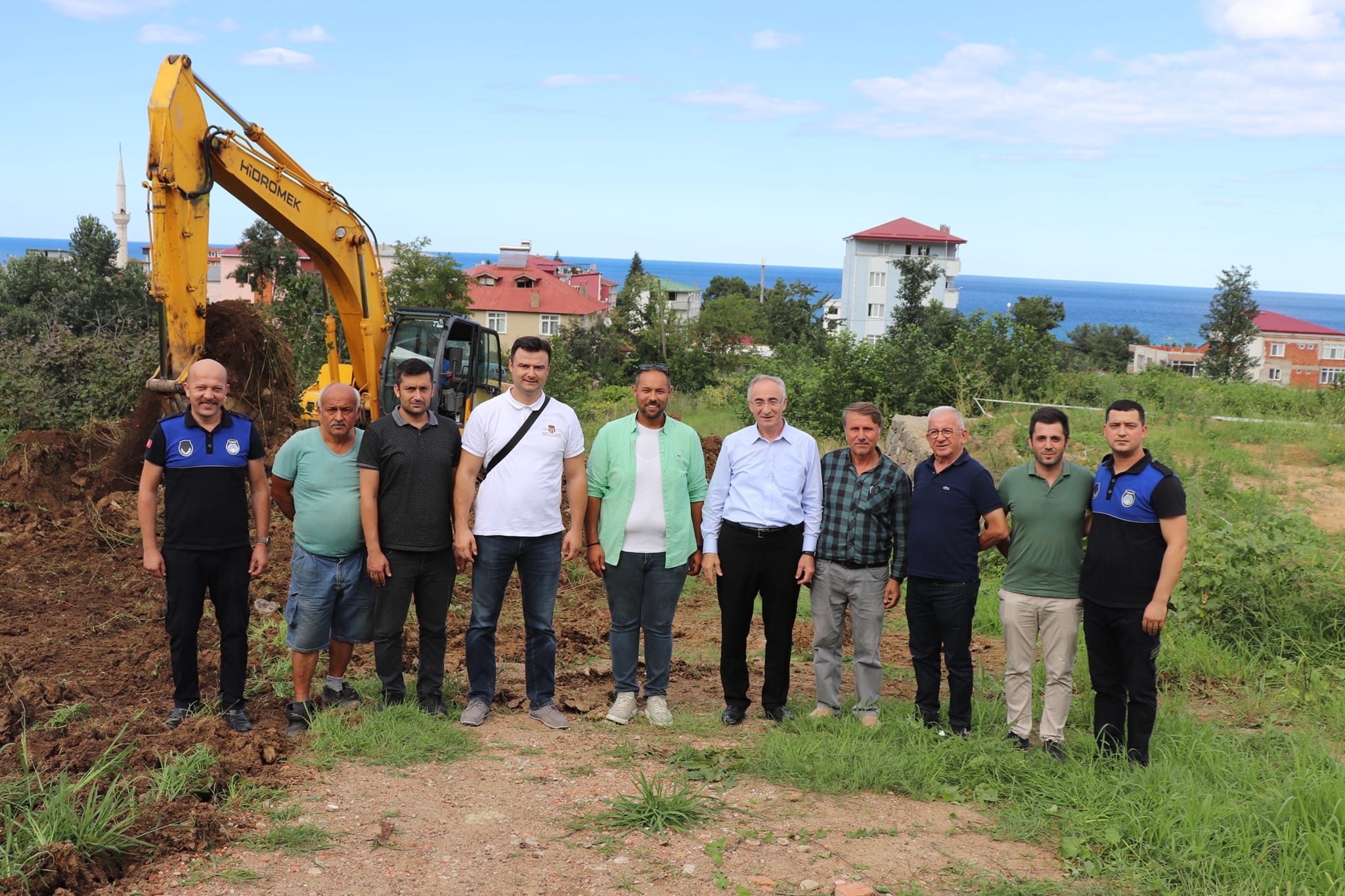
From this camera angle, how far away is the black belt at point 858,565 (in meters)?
5.04

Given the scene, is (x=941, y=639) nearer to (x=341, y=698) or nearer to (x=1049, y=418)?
(x=1049, y=418)

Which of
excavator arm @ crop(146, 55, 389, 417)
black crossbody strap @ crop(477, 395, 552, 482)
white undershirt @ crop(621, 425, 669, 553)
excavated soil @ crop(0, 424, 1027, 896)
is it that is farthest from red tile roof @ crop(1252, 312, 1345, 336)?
black crossbody strap @ crop(477, 395, 552, 482)

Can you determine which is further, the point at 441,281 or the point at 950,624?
the point at 441,281

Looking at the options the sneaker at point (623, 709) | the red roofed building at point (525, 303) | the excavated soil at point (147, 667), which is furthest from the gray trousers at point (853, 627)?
the red roofed building at point (525, 303)

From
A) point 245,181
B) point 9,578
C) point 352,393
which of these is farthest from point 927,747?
point 245,181

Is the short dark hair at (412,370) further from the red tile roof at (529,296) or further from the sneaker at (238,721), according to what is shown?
the red tile roof at (529,296)

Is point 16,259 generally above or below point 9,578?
above

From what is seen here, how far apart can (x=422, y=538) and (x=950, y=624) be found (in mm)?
2575

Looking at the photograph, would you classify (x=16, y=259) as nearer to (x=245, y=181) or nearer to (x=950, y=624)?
(x=245, y=181)

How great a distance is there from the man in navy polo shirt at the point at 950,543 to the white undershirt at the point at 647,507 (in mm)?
1228

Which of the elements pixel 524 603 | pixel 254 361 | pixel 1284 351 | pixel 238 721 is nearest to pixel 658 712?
pixel 524 603

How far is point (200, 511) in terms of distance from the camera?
4.79 metres

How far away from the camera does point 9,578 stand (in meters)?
8.22

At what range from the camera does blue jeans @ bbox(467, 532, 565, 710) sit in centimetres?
505
